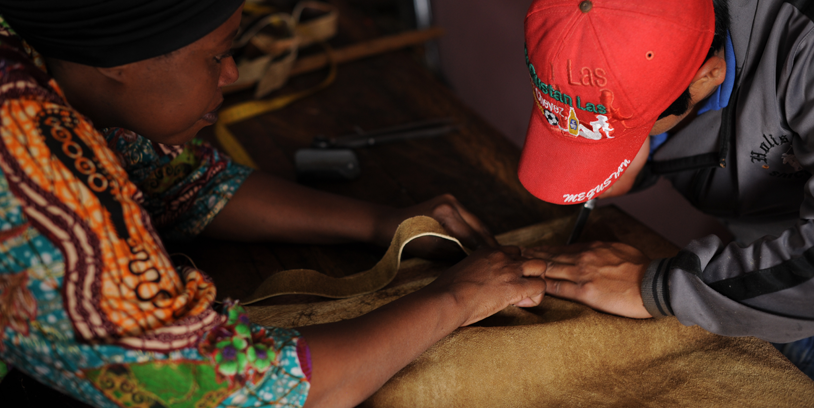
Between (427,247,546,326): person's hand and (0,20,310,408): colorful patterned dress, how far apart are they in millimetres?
294

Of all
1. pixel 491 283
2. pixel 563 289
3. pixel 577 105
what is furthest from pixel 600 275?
pixel 577 105

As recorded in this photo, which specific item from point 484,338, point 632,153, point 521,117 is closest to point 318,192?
point 484,338

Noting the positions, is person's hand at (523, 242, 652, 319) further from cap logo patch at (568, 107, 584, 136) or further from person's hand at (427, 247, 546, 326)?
cap logo patch at (568, 107, 584, 136)

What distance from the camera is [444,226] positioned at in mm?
1102

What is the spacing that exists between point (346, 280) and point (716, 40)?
0.74 meters

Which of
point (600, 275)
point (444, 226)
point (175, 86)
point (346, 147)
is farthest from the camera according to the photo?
point (346, 147)

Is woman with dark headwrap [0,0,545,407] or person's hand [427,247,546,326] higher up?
woman with dark headwrap [0,0,545,407]

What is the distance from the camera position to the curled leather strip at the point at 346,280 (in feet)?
3.41

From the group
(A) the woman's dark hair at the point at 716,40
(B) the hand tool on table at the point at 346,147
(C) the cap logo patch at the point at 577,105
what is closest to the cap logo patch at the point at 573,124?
(C) the cap logo patch at the point at 577,105

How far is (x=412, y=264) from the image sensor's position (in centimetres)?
113

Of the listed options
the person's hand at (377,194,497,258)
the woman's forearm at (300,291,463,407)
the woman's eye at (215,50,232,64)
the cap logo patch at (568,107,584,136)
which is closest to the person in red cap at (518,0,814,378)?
the cap logo patch at (568,107,584,136)

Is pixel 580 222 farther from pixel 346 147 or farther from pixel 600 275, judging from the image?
pixel 346 147

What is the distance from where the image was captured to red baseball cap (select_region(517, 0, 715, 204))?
0.77 meters

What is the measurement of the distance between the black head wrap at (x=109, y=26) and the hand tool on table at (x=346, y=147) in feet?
2.33
